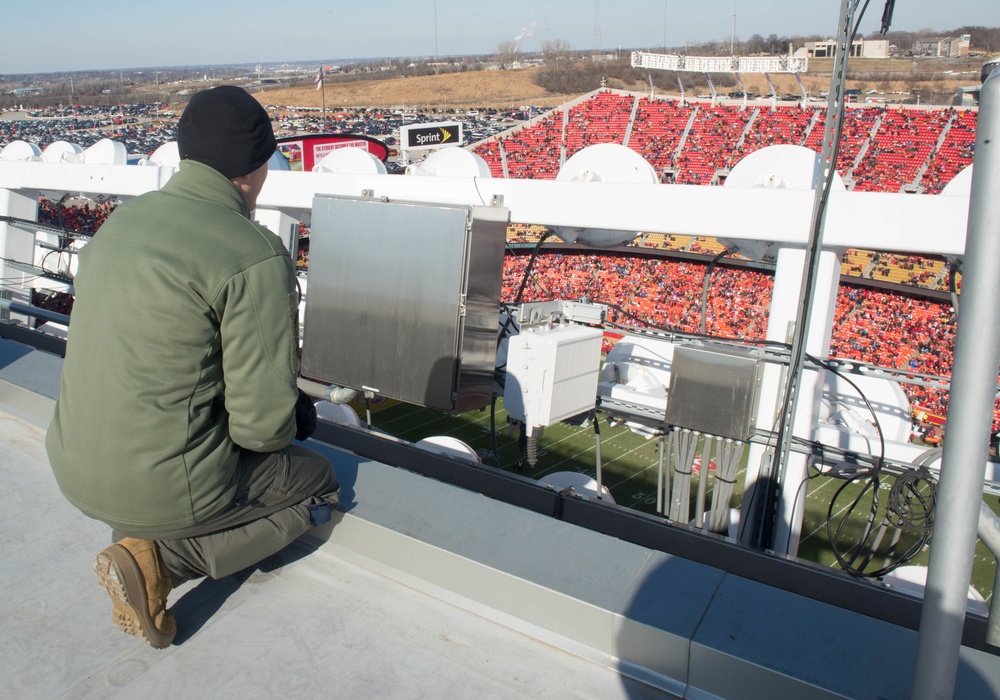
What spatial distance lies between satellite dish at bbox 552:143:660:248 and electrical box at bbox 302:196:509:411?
2.12ft

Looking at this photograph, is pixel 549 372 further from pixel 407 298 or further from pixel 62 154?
pixel 62 154

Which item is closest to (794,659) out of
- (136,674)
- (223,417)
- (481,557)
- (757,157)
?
(481,557)

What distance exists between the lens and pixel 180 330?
63.4 inches

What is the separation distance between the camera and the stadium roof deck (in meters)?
1.65

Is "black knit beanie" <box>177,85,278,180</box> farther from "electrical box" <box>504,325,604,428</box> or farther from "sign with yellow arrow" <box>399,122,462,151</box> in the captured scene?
"sign with yellow arrow" <box>399,122,462,151</box>

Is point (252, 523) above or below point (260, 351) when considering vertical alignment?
below

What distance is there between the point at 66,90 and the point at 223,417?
371ft

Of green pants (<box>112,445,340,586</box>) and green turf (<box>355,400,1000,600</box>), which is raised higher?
green pants (<box>112,445,340,586</box>)

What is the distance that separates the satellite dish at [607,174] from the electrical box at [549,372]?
2.26 feet

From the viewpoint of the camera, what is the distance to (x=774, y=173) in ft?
12.0

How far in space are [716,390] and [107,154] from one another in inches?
254

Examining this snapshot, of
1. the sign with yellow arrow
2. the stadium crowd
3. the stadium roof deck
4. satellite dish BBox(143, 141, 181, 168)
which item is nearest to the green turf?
the stadium crowd

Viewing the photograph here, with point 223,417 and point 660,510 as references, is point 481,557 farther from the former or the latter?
point 660,510

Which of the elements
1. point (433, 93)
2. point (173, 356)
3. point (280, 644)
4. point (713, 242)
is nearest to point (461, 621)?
point (280, 644)
